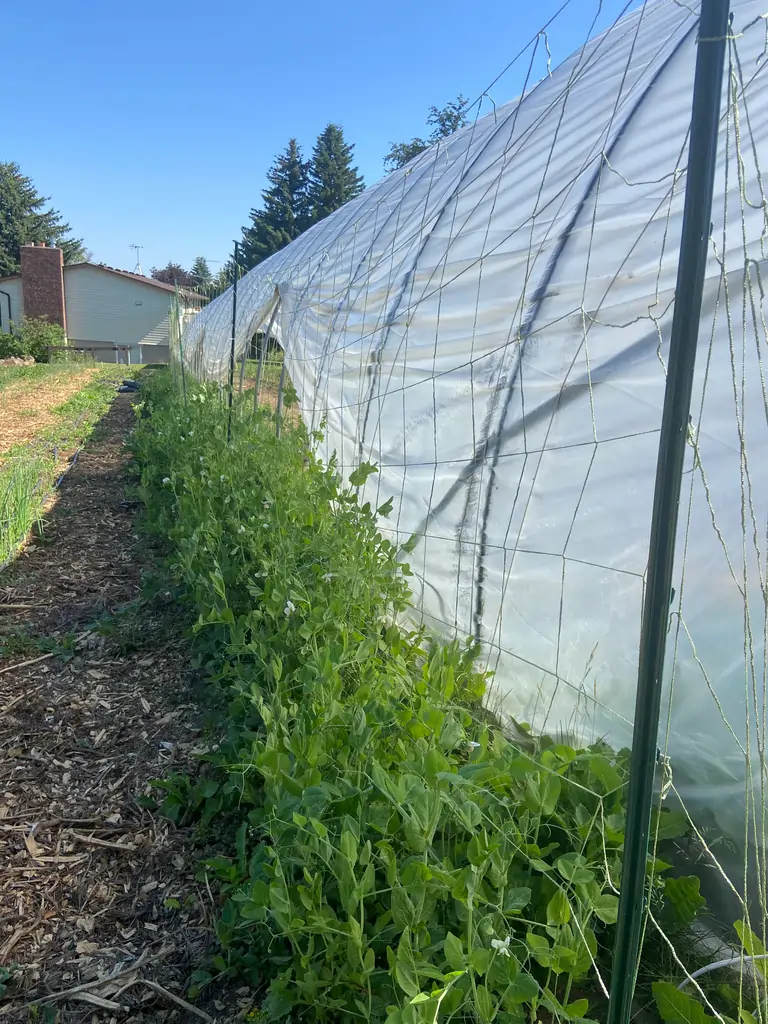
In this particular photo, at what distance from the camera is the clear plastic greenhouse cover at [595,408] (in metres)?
1.62

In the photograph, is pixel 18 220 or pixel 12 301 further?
pixel 18 220

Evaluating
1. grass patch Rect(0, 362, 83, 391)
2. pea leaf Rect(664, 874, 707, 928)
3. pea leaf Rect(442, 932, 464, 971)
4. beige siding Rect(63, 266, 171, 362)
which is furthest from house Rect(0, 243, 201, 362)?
pea leaf Rect(442, 932, 464, 971)

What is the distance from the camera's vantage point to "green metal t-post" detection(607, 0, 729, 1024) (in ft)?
2.89

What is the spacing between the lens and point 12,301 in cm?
3597

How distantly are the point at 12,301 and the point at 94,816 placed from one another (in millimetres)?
39626

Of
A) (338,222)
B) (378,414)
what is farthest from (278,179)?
(378,414)

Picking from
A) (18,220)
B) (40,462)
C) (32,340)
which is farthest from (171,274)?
(40,462)

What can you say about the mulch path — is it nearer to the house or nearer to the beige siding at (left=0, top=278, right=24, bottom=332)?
the house

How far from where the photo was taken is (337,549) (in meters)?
2.64

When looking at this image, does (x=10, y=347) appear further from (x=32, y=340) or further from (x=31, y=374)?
(x=31, y=374)

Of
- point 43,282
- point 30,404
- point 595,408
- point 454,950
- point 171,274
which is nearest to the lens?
point 454,950

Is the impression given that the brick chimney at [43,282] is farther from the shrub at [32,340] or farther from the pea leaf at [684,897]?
the pea leaf at [684,897]

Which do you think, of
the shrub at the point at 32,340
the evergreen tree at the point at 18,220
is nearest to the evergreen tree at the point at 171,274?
the evergreen tree at the point at 18,220

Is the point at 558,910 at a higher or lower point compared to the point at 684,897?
higher
